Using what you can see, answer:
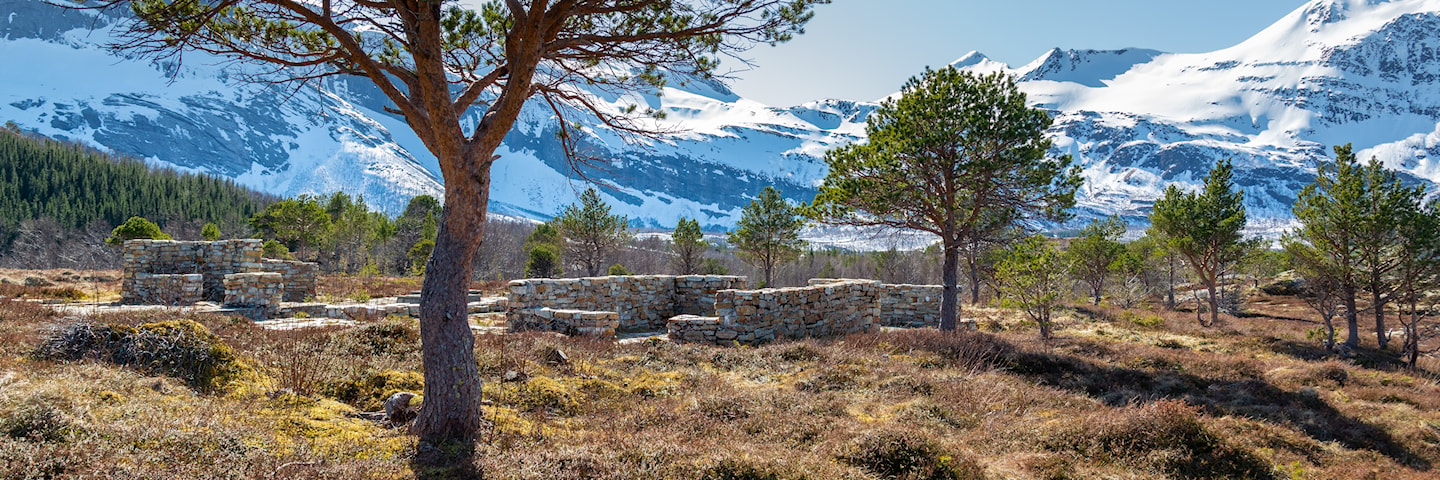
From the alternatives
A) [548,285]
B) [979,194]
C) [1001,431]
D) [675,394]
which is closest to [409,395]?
[675,394]

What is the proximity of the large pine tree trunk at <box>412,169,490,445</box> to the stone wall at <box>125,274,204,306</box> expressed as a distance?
13556 millimetres

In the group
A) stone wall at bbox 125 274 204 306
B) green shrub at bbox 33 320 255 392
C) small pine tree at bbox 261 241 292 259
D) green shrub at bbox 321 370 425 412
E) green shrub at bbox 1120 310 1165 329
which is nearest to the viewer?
green shrub at bbox 33 320 255 392

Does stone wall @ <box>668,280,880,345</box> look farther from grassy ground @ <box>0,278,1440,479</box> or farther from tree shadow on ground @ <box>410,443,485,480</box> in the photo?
tree shadow on ground @ <box>410,443,485,480</box>

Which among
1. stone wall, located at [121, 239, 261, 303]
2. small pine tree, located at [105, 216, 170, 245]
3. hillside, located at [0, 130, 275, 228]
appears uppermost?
hillside, located at [0, 130, 275, 228]

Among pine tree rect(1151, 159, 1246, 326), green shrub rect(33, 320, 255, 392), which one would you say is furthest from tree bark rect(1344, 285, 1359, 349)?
green shrub rect(33, 320, 255, 392)

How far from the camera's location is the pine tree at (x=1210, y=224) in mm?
25703

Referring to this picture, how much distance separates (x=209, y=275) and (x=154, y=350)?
14496 millimetres

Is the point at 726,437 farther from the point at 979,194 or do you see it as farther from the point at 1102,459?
the point at 979,194

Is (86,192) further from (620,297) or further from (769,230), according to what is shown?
(620,297)

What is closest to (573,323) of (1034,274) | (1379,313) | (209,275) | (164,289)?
(164,289)

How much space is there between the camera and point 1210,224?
25.4 metres

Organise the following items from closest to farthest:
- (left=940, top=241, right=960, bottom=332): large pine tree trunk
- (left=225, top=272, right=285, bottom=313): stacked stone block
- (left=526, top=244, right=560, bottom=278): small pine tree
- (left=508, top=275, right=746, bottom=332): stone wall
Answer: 1. (left=508, top=275, right=746, bottom=332): stone wall
2. (left=225, top=272, right=285, bottom=313): stacked stone block
3. (left=940, top=241, right=960, bottom=332): large pine tree trunk
4. (left=526, top=244, right=560, bottom=278): small pine tree

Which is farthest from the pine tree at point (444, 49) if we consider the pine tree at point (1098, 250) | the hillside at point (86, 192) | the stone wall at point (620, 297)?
the hillside at point (86, 192)

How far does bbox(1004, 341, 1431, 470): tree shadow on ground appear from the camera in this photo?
8.04 m
